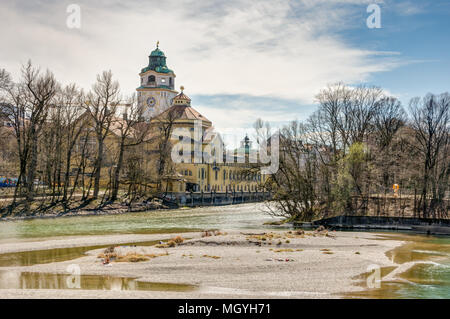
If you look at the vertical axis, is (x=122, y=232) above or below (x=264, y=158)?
below

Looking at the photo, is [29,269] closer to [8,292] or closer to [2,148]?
[8,292]

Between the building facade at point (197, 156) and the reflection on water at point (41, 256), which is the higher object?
the building facade at point (197, 156)

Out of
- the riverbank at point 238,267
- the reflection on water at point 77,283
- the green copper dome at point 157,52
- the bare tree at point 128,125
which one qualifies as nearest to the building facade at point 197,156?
the bare tree at point 128,125

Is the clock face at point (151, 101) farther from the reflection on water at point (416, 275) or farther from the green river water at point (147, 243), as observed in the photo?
the reflection on water at point (416, 275)

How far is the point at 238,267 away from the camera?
63.7 feet

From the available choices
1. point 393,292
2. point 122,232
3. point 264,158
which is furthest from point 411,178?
point 393,292

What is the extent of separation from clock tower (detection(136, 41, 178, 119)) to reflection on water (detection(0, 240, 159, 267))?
81.3m

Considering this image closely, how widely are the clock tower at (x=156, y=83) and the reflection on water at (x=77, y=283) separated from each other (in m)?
87.9

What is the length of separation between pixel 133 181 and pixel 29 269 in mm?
41129

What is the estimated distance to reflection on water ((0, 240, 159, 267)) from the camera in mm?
20703

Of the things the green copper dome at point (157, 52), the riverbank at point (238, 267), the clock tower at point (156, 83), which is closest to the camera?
the riverbank at point (238, 267)

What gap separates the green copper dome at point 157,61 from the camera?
357 feet
